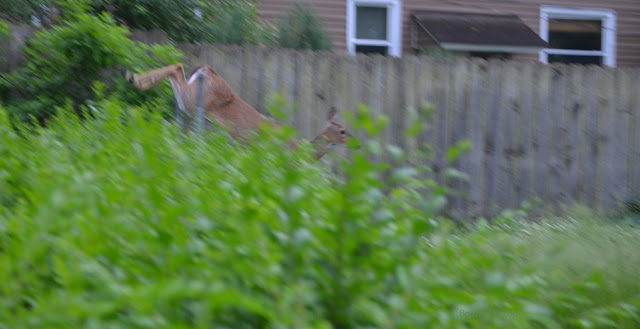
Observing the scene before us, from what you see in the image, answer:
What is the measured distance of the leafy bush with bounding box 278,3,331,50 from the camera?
1007 cm

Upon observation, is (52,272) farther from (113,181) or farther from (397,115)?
(397,115)

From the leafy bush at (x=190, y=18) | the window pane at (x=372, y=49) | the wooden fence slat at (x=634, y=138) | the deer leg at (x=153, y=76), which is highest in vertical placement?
the leafy bush at (x=190, y=18)

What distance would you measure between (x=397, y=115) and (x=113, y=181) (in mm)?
5111

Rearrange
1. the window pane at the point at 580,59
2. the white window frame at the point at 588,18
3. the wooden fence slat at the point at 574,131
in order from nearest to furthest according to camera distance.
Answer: the wooden fence slat at the point at 574,131
the white window frame at the point at 588,18
the window pane at the point at 580,59

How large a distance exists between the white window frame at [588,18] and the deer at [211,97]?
373 inches

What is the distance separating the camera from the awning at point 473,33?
12.9 m

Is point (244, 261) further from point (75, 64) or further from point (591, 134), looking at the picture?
point (591, 134)

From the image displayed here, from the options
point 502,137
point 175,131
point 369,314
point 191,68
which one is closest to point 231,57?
point 191,68

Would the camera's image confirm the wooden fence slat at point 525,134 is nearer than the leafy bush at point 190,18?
Yes

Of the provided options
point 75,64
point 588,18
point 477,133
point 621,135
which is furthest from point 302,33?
point 588,18

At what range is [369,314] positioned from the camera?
179 centimetres

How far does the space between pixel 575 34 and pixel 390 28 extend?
4015mm

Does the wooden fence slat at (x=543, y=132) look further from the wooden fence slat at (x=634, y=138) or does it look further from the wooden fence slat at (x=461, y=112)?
A: the wooden fence slat at (x=634, y=138)

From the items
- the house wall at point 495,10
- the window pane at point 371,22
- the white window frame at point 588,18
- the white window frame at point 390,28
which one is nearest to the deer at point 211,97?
the house wall at point 495,10
